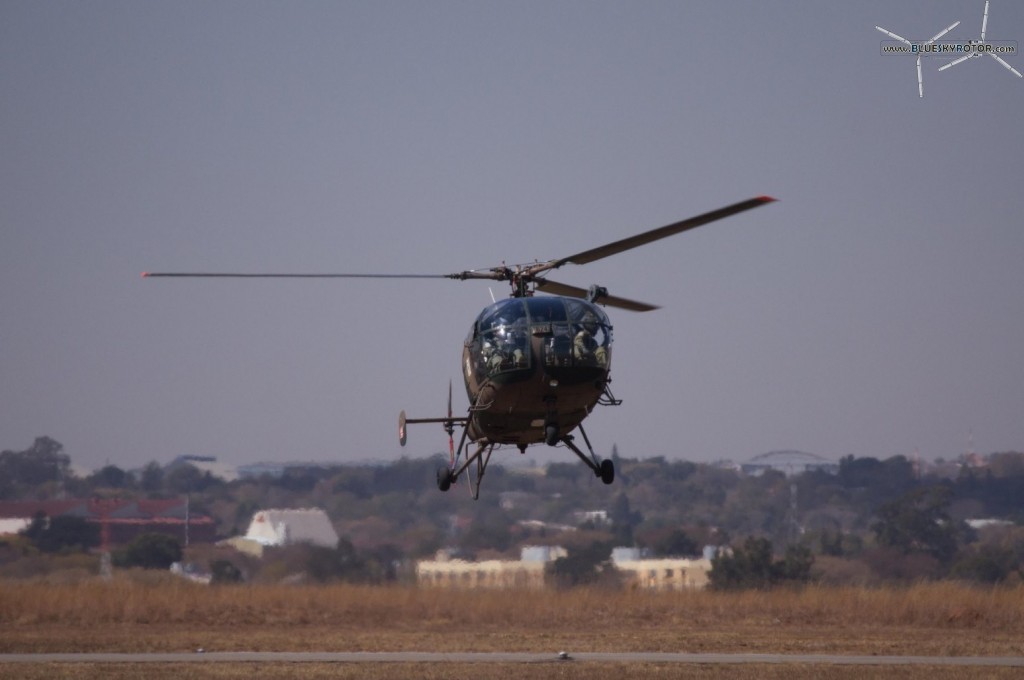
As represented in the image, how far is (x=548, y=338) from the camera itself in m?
21.5

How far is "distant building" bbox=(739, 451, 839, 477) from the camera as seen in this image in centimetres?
8381

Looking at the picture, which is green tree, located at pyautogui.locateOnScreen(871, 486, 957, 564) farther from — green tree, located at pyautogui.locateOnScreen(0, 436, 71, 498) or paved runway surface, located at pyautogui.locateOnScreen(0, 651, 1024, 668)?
green tree, located at pyautogui.locateOnScreen(0, 436, 71, 498)

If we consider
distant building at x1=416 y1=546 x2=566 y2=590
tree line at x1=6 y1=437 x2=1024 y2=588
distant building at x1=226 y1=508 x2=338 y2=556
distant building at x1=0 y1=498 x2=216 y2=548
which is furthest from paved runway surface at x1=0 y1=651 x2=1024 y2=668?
distant building at x1=0 y1=498 x2=216 y2=548

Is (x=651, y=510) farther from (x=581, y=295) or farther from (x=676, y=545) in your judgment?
(x=581, y=295)

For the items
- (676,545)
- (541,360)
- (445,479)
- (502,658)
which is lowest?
(502,658)

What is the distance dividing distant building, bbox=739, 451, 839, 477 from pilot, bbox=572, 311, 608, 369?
61.9 metres

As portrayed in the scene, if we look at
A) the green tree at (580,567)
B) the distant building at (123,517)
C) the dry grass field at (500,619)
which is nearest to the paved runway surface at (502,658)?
the dry grass field at (500,619)

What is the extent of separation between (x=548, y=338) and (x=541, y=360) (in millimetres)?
365

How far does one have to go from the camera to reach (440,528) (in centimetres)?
5900

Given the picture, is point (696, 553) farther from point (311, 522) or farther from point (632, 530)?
point (311, 522)

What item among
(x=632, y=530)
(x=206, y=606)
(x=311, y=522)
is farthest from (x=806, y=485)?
(x=206, y=606)

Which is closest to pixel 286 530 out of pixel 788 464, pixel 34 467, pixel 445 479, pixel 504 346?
pixel 34 467

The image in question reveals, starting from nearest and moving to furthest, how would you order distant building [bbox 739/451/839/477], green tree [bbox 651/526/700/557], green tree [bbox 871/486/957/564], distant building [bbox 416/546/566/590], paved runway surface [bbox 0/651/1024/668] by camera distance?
paved runway surface [bbox 0/651/1024/668] < distant building [bbox 416/546/566/590] < green tree [bbox 651/526/700/557] < green tree [bbox 871/486/957/564] < distant building [bbox 739/451/839/477]

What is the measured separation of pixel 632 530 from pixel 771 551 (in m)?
7.81
